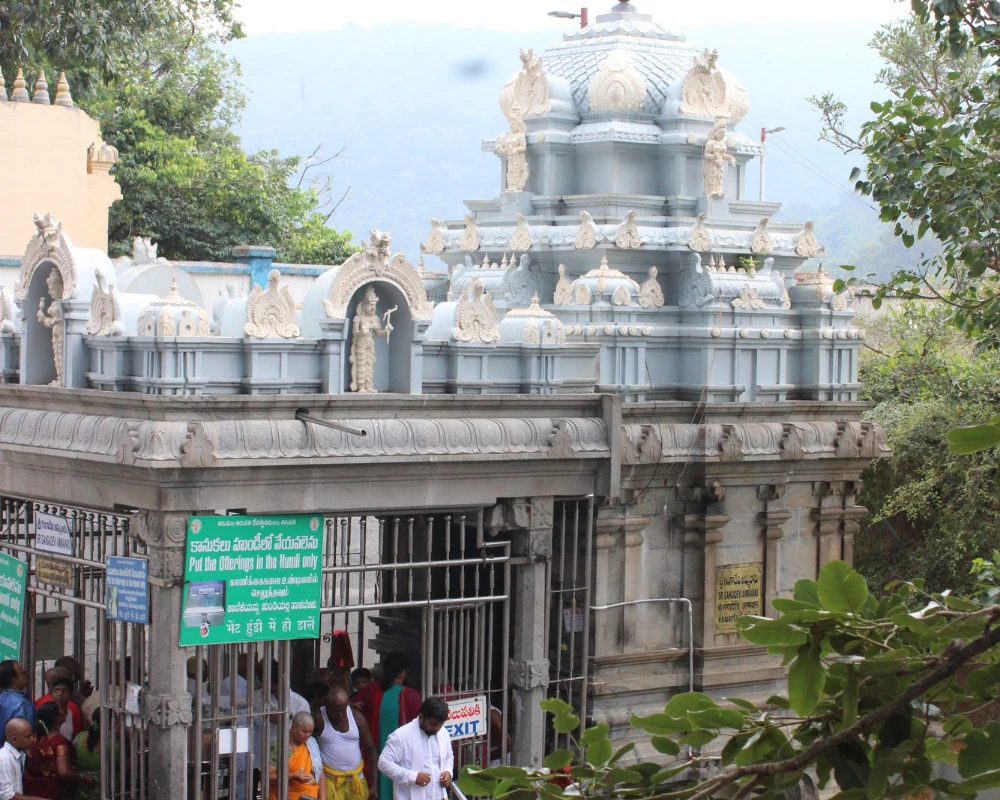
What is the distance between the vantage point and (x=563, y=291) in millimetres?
14297

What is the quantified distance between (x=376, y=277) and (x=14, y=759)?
4538mm

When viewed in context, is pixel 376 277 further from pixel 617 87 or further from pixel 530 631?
pixel 617 87

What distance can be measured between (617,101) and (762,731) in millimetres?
12103

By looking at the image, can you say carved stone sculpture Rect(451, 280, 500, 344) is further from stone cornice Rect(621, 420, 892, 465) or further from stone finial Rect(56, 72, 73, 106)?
stone finial Rect(56, 72, 73, 106)

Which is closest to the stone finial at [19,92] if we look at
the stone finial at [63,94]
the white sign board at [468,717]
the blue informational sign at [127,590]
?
the stone finial at [63,94]

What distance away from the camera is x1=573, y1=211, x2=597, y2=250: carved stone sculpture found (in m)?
14.5

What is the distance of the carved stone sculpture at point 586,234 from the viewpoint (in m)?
14.5

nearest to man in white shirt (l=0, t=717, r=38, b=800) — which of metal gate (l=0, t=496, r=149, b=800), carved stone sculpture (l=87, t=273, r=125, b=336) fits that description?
metal gate (l=0, t=496, r=149, b=800)

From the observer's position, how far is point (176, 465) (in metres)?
10.2

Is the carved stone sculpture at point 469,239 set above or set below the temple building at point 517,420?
above

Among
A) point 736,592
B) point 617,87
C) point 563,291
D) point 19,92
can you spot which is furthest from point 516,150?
point 19,92

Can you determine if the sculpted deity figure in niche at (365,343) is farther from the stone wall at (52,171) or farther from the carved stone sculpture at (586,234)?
the stone wall at (52,171)

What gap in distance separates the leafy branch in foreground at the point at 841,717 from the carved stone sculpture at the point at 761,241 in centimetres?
1095

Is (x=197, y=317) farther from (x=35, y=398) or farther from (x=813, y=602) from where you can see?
(x=813, y=602)
